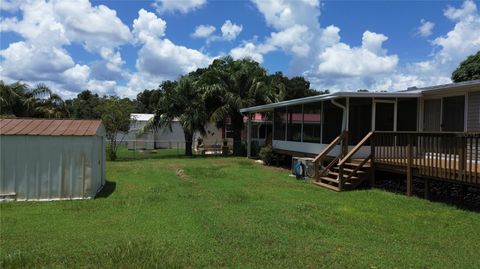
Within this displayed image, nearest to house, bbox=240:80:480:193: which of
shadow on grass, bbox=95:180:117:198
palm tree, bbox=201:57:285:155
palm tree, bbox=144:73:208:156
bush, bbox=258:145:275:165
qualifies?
bush, bbox=258:145:275:165

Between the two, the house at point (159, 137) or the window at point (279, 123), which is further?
the house at point (159, 137)

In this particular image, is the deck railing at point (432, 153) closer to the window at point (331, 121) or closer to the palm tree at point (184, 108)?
the window at point (331, 121)

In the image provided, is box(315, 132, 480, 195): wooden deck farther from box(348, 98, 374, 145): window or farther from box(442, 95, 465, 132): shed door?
box(442, 95, 465, 132): shed door

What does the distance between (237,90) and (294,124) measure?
811cm

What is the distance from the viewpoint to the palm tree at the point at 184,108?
24.9m

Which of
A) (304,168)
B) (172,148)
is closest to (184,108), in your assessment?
(172,148)

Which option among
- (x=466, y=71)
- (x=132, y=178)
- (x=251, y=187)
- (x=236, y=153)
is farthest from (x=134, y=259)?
(x=466, y=71)

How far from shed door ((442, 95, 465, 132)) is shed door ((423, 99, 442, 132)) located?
0.27 m

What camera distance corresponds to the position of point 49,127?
35.0 ft

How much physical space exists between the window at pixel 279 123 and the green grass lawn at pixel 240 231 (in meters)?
8.41

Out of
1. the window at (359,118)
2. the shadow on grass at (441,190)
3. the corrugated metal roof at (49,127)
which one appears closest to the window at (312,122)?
the window at (359,118)

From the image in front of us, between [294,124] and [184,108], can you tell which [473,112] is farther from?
[184,108]

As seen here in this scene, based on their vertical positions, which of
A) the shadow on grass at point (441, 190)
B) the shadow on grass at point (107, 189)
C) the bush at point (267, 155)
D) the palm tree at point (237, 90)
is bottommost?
the shadow on grass at point (107, 189)

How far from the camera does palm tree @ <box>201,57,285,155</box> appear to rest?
24.8m
